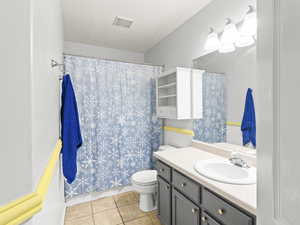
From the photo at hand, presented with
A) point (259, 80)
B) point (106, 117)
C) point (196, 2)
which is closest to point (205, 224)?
point (259, 80)

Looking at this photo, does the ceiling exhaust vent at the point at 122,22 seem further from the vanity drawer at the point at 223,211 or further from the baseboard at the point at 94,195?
the baseboard at the point at 94,195

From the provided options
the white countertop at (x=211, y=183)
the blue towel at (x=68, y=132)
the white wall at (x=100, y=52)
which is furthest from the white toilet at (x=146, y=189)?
the white wall at (x=100, y=52)

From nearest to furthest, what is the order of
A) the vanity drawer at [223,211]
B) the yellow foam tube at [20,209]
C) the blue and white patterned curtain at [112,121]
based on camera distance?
the yellow foam tube at [20,209], the vanity drawer at [223,211], the blue and white patterned curtain at [112,121]

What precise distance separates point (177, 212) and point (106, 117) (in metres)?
1.50

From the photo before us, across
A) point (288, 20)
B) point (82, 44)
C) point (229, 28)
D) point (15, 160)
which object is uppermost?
point (82, 44)

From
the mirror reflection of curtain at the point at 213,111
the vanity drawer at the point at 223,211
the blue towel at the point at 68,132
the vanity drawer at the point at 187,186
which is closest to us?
the vanity drawer at the point at 223,211

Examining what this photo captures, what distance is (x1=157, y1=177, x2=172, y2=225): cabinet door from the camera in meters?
1.48

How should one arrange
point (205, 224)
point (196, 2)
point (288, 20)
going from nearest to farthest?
point (288, 20)
point (205, 224)
point (196, 2)

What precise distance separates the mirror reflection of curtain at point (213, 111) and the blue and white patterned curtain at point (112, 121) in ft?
2.85

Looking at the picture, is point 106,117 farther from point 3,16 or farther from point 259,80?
point 259,80

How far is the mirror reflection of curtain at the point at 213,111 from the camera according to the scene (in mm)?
1640

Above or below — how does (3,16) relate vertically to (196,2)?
below

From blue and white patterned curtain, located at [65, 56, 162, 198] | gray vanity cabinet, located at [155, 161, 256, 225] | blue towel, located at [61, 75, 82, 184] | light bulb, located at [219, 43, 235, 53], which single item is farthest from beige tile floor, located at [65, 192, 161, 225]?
light bulb, located at [219, 43, 235, 53]

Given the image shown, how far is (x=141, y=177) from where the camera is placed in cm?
202
